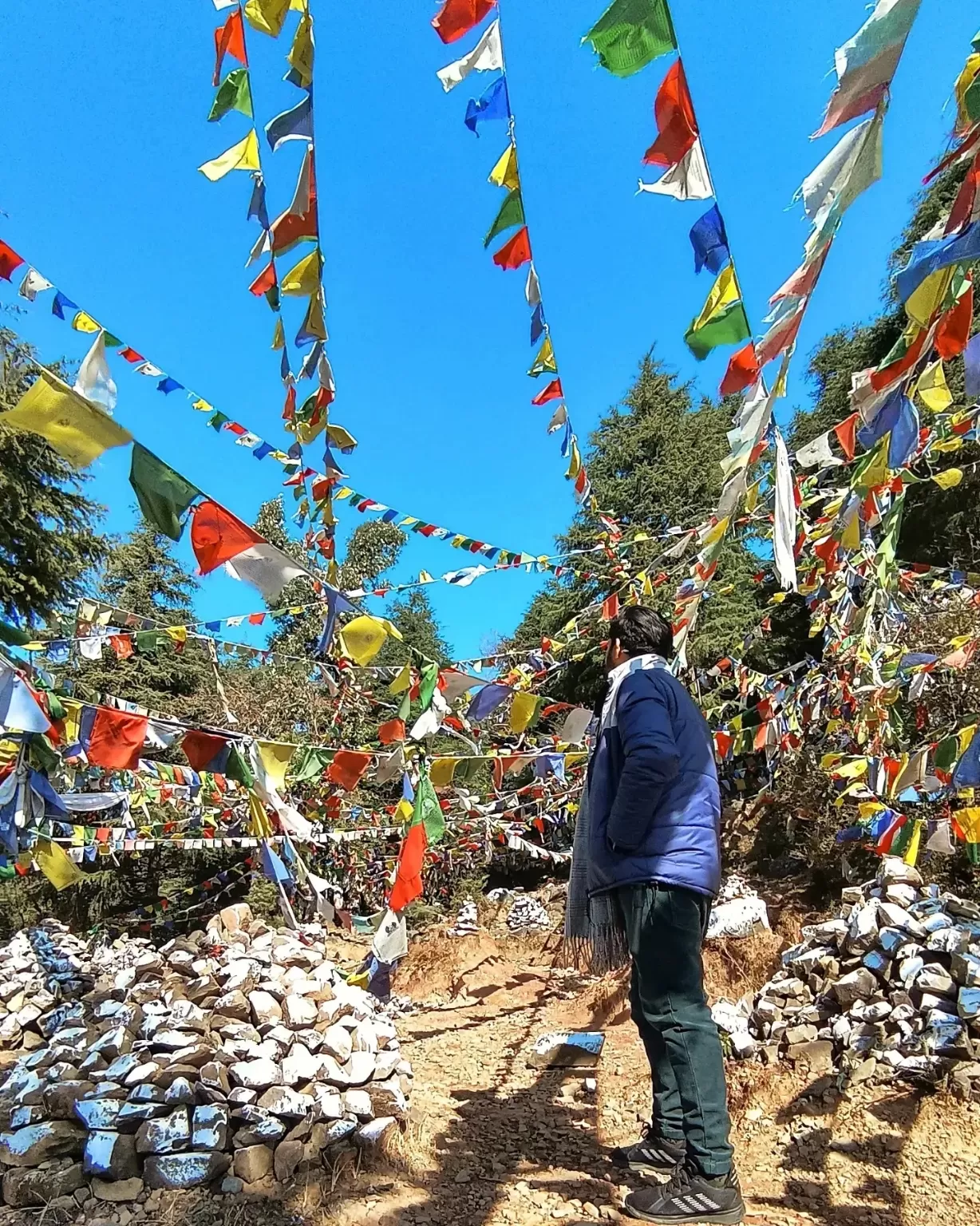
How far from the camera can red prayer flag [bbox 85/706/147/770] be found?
2484 millimetres

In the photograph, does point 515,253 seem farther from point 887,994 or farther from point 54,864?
point 887,994

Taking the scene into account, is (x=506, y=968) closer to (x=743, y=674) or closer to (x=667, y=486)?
(x=743, y=674)

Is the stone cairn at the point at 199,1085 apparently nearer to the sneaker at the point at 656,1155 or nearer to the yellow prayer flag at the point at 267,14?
the sneaker at the point at 656,1155

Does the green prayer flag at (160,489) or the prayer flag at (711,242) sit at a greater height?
the prayer flag at (711,242)

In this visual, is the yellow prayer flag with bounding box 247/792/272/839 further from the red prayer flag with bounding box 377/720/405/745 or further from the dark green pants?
the dark green pants

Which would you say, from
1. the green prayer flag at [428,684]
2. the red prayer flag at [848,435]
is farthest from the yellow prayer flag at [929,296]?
the green prayer flag at [428,684]

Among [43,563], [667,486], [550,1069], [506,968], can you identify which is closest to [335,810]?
[506,968]

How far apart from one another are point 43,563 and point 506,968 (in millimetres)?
8357

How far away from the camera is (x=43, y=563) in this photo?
9.91 m

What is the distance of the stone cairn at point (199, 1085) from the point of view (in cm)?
300

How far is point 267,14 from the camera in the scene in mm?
2357

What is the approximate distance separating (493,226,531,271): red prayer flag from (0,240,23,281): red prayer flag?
2.17m

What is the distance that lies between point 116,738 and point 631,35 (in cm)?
266

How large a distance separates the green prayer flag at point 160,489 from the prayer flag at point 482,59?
2.15 metres
